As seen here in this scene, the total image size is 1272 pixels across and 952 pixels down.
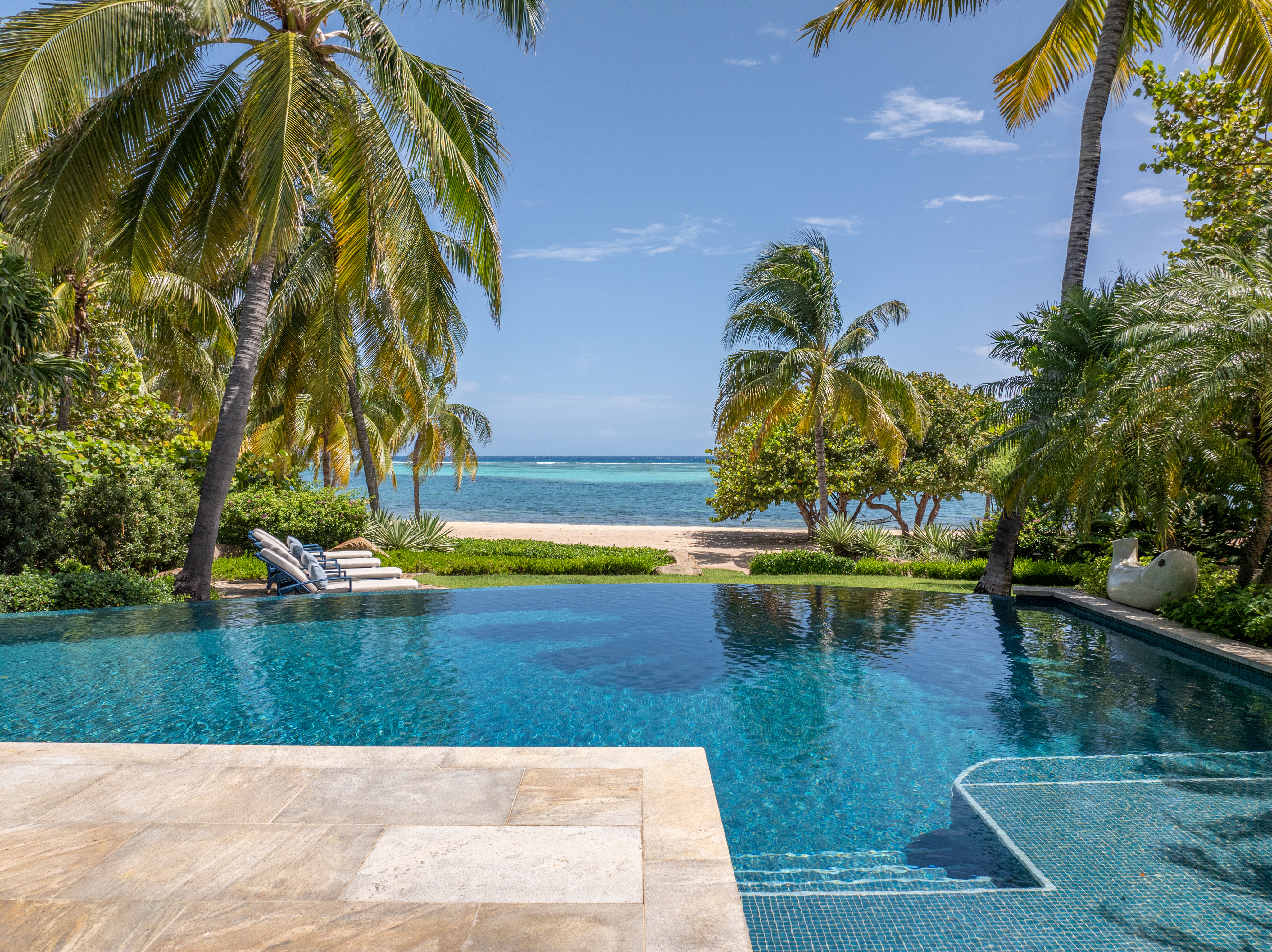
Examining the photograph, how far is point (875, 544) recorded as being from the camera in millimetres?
17719

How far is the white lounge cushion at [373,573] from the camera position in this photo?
41.3ft

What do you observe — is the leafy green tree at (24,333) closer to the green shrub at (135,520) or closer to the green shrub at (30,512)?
the green shrub at (30,512)

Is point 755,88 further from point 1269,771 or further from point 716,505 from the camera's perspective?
point 1269,771

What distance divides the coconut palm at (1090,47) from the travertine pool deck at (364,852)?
39.1ft

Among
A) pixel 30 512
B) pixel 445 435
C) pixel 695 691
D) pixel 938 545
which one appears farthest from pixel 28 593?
pixel 445 435

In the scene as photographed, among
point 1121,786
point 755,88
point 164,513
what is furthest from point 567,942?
point 755,88

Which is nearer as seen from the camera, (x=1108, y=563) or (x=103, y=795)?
(x=103, y=795)

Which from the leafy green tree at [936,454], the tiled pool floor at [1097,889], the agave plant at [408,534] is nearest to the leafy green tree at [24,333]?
the agave plant at [408,534]

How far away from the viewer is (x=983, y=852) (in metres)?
4.13

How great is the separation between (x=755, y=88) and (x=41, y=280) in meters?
16.3

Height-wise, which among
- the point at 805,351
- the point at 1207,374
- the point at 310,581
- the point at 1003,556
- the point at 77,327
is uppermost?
the point at 805,351

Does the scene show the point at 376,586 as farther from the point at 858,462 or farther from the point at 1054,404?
the point at 858,462

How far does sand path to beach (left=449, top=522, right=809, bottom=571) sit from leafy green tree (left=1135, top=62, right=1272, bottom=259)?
43.0 feet

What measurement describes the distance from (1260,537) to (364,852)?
37.6 ft
